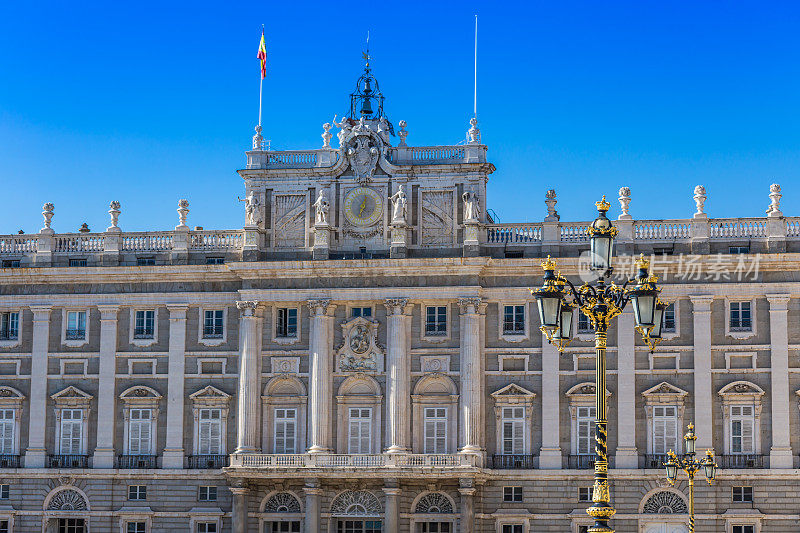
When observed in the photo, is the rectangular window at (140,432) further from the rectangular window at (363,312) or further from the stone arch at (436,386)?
the stone arch at (436,386)

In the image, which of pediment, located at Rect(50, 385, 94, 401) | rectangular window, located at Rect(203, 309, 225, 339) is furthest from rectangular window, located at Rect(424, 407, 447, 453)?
pediment, located at Rect(50, 385, 94, 401)

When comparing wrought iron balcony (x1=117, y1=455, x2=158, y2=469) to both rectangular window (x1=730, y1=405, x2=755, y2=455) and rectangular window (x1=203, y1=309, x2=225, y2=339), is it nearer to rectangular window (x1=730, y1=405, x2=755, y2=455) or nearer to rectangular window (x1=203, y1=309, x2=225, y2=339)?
rectangular window (x1=203, y1=309, x2=225, y2=339)

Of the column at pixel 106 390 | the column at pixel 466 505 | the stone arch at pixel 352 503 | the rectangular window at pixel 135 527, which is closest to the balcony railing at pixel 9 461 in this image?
the column at pixel 106 390

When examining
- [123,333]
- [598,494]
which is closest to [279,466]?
[123,333]

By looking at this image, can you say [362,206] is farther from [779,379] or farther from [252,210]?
[779,379]

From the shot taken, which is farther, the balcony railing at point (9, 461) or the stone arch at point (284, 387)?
the balcony railing at point (9, 461)

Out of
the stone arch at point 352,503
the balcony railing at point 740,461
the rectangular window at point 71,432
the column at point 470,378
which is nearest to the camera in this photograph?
the balcony railing at point 740,461

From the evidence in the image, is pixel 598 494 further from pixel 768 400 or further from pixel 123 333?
pixel 123 333

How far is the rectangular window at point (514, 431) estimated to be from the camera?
60688 millimetres

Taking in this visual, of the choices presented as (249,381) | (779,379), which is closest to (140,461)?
(249,381)

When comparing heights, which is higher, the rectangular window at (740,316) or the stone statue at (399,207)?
the stone statue at (399,207)

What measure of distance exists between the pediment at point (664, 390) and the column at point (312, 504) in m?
15.0

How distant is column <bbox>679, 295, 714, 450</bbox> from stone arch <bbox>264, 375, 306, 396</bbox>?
1752cm

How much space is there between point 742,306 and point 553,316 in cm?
3353
